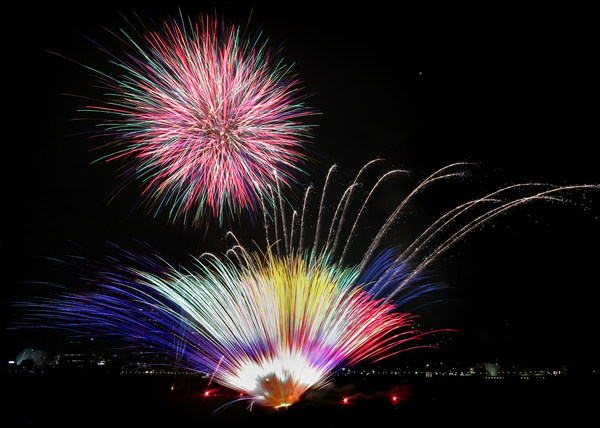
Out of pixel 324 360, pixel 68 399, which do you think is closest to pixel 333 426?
pixel 324 360

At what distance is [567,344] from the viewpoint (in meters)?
56.9

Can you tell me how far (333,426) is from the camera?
16547mm

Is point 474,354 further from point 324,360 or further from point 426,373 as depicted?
point 324,360

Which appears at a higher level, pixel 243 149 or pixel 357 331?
pixel 243 149

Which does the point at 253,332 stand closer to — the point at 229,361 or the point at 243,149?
the point at 229,361

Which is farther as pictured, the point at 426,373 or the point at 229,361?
the point at 426,373

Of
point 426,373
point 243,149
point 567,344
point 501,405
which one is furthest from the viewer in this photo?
point 426,373

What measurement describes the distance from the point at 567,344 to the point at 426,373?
1642 inches

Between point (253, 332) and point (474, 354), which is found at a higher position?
point (474, 354)

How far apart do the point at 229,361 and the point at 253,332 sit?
2508 millimetres

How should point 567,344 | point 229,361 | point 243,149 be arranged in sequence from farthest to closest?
point 567,344, point 229,361, point 243,149

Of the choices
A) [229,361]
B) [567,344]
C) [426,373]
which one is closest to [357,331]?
[229,361]

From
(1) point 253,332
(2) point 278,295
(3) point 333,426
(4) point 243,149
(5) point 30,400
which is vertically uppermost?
(4) point 243,149

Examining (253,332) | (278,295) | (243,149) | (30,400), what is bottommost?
(30,400)
